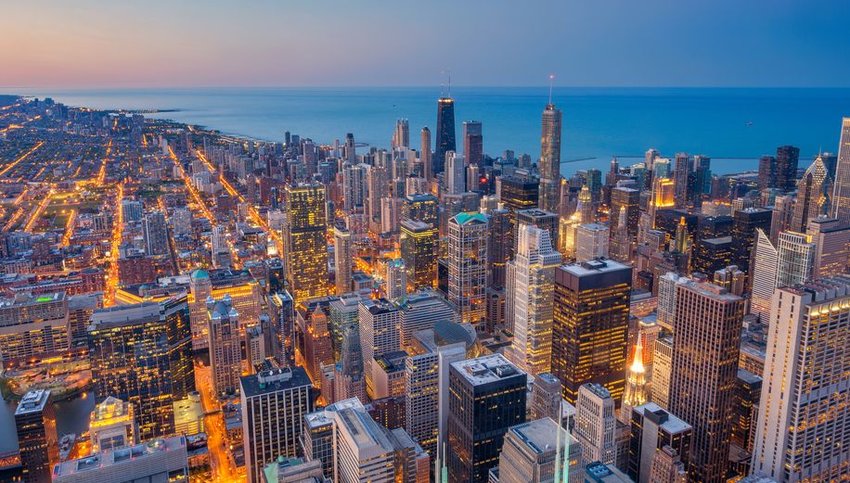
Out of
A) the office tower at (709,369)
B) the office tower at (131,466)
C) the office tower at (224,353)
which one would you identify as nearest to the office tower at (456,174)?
the office tower at (224,353)

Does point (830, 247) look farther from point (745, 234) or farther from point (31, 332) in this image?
point (31, 332)

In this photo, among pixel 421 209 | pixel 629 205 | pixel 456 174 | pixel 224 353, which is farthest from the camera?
pixel 456 174

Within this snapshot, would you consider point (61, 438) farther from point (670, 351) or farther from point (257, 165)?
point (257, 165)

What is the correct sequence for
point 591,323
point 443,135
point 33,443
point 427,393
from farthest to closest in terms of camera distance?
point 443,135
point 591,323
point 427,393
point 33,443

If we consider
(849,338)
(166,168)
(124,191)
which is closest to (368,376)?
(849,338)

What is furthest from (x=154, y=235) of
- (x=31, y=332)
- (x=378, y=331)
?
(x=378, y=331)

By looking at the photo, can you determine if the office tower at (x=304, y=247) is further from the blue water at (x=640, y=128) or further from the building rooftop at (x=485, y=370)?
the blue water at (x=640, y=128)

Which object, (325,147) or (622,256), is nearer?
(622,256)
